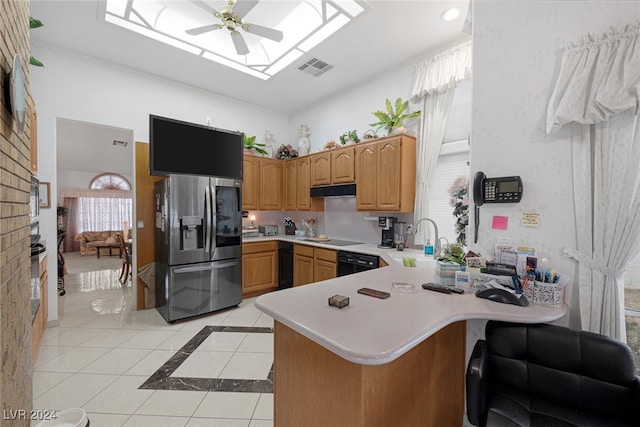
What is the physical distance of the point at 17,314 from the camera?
1.35 meters

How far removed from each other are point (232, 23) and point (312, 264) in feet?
9.52

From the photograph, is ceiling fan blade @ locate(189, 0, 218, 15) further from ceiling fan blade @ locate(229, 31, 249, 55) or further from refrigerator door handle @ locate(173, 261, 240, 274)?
refrigerator door handle @ locate(173, 261, 240, 274)

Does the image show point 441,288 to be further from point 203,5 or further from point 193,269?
→ point 203,5

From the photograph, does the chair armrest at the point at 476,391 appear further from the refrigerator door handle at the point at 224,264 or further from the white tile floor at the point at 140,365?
the refrigerator door handle at the point at 224,264

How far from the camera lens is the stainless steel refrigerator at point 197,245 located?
3.25 m

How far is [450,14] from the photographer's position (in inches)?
104

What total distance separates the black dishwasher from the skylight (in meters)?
2.64

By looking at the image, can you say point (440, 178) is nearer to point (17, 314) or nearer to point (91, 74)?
point (17, 314)

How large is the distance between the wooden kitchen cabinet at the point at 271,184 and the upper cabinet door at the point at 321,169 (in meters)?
0.79

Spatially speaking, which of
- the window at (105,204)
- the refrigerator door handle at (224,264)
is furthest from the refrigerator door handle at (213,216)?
the window at (105,204)

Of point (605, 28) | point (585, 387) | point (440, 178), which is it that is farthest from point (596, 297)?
point (440, 178)

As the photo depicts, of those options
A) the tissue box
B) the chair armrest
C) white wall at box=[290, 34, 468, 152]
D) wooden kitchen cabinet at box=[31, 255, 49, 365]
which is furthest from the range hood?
wooden kitchen cabinet at box=[31, 255, 49, 365]

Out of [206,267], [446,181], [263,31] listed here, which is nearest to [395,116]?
[446,181]

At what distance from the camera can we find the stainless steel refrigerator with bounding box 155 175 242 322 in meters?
3.25
